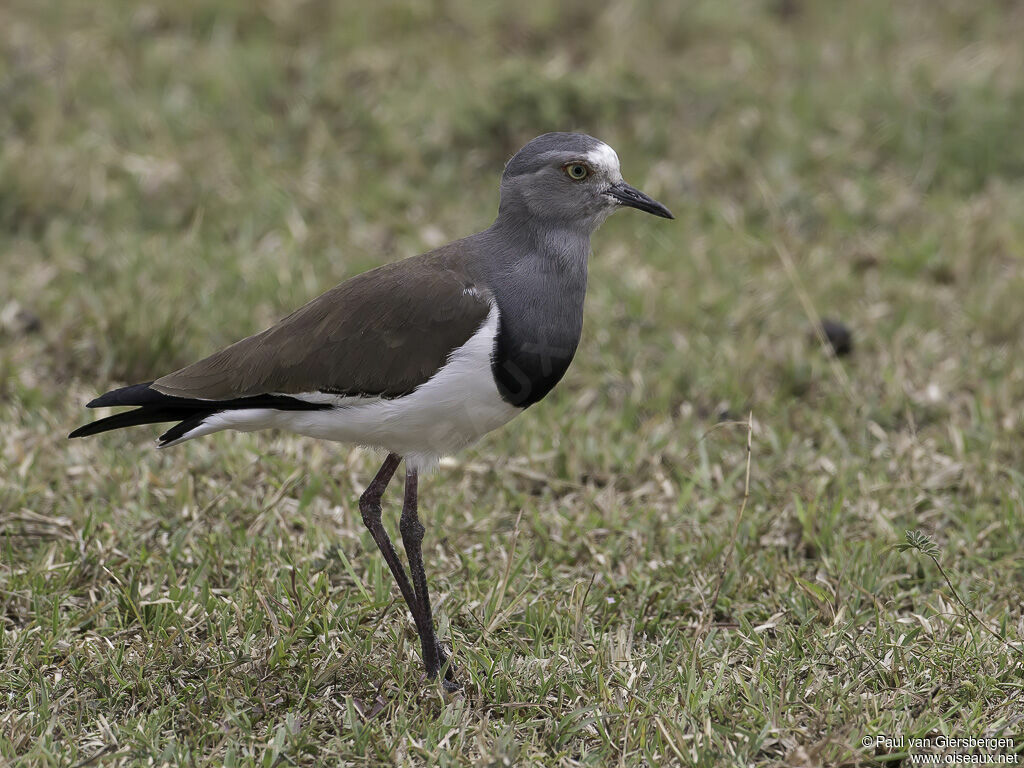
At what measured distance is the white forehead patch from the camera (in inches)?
155

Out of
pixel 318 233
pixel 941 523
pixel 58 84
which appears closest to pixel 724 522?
pixel 941 523

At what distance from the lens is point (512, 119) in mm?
7449

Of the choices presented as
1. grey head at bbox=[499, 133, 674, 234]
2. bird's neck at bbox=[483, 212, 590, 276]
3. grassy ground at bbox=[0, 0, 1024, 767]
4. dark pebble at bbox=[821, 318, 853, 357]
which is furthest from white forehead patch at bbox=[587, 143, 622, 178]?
dark pebble at bbox=[821, 318, 853, 357]

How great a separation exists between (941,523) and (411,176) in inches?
148

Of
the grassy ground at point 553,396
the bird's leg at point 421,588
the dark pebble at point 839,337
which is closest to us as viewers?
the grassy ground at point 553,396

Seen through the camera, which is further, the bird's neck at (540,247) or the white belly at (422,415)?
the bird's neck at (540,247)

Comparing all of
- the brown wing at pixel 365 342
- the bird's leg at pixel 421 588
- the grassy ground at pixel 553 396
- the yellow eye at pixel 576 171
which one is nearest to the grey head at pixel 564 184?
the yellow eye at pixel 576 171

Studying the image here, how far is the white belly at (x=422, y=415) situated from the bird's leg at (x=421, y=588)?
0.41 ft

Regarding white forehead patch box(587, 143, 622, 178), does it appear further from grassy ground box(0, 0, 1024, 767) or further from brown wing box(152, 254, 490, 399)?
grassy ground box(0, 0, 1024, 767)

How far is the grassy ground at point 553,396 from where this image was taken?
366 cm

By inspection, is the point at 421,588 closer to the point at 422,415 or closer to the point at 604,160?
the point at 422,415

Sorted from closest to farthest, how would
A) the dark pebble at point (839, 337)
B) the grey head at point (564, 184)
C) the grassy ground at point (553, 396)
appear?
the grassy ground at point (553, 396)
the grey head at point (564, 184)
the dark pebble at point (839, 337)

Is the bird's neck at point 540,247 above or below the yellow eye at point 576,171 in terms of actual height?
below

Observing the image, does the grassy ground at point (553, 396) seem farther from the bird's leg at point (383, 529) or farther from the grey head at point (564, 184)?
the grey head at point (564, 184)
